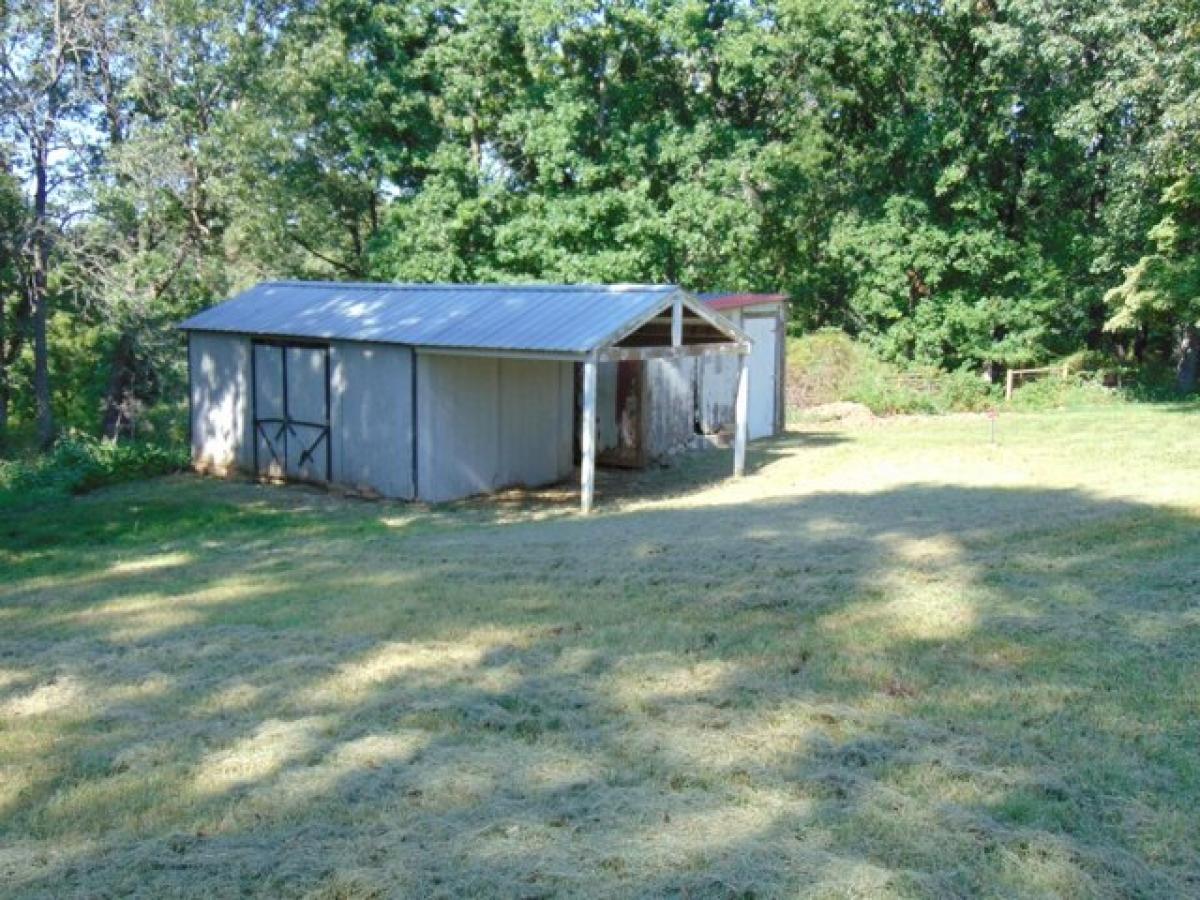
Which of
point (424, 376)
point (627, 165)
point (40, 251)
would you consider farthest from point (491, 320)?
point (627, 165)

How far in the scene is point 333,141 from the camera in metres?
26.4

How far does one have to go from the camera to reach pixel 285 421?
55.8 feet

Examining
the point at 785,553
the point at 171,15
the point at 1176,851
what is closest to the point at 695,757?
the point at 1176,851

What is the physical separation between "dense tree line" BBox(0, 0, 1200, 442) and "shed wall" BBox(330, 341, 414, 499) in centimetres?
538

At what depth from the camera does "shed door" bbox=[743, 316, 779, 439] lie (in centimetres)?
2098

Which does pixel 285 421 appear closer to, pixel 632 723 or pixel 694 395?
pixel 694 395

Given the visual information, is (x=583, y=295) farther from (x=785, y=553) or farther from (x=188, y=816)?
(x=188, y=816)

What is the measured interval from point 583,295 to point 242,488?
19.2 feet

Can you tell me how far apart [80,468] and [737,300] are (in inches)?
432

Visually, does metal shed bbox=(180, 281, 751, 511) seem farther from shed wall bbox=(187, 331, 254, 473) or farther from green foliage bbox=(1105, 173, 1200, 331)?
green foliage bbox=(1105, 173, 1200, 331)

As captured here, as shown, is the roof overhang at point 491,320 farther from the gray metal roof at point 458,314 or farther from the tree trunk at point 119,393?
the tree trunk at point 119,393

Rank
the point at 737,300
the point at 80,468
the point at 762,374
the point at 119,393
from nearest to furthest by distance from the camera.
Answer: the point at 80,468 → the point at 737,300 → the point at 762,374 → the point at 119,393

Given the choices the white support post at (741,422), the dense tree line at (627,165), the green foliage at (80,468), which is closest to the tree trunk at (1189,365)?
the dense tree line at (627,165)

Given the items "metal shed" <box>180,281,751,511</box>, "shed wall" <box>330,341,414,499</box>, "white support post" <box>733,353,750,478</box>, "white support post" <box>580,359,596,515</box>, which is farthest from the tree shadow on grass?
"white support post" <box>733,353,750,478</box>
